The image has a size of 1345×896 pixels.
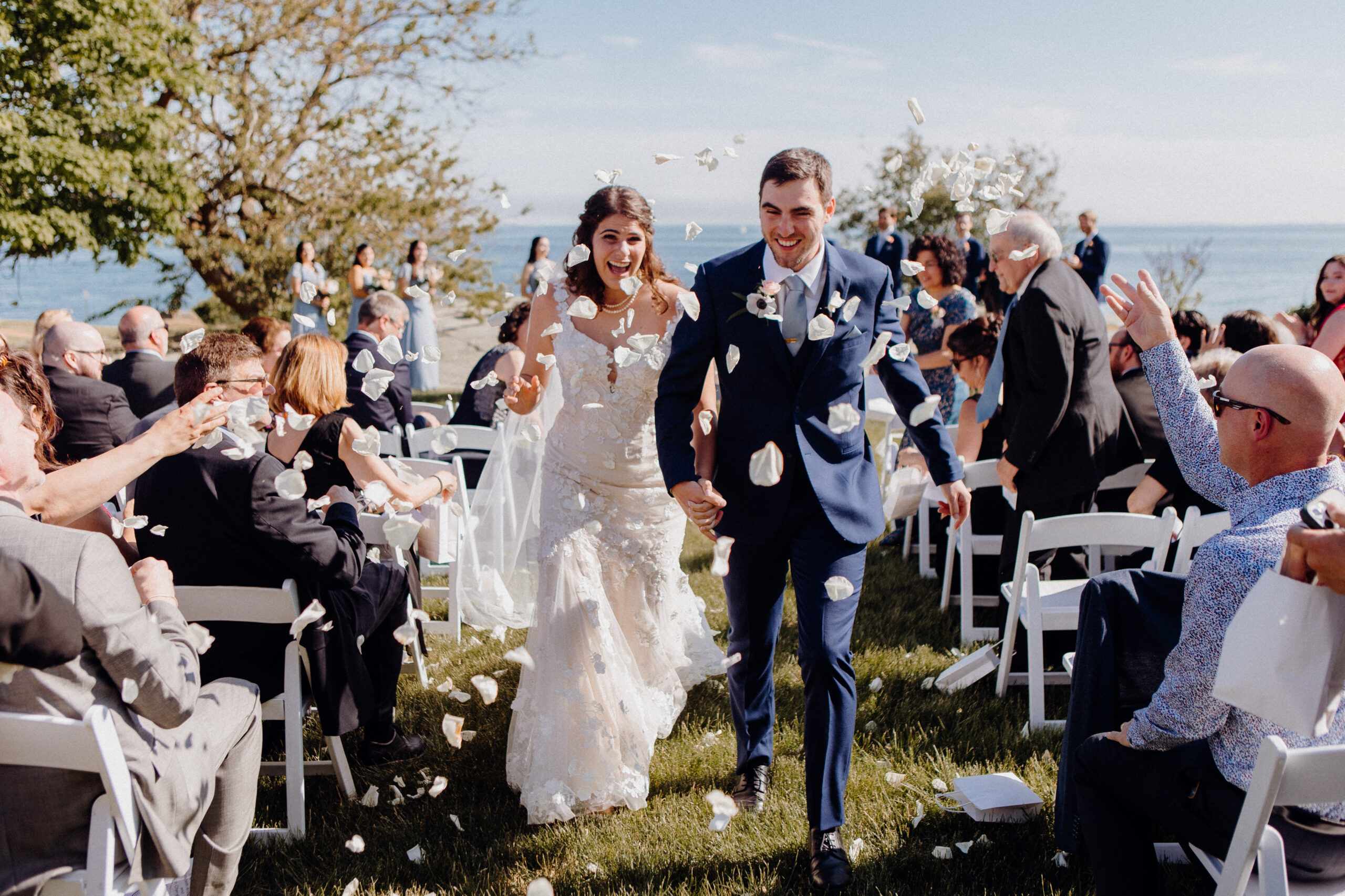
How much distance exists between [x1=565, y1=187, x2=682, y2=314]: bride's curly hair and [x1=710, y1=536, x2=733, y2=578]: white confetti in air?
105cm

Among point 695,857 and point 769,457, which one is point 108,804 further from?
point 769,457

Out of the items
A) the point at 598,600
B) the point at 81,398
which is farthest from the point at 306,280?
the point at 598,600

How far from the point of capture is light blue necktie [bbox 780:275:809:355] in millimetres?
3137

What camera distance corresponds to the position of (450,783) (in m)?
3.79

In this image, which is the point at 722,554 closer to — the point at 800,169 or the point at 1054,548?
the point at 800,169

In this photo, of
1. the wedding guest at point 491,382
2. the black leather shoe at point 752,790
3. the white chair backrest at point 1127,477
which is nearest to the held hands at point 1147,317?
the black leather shoe at point 752,790

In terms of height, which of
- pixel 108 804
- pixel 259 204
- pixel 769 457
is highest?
pixel 259 204

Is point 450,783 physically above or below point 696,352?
below

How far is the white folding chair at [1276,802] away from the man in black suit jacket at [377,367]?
474 cm

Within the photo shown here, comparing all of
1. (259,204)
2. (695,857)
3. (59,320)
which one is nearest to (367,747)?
(695,857)

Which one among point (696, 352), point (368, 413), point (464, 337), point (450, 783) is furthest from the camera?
point (464, 337)

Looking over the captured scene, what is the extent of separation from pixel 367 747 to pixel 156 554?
1227 millimetres

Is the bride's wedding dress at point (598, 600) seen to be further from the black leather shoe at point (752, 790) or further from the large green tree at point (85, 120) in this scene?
the large green tree at point (85, 120)

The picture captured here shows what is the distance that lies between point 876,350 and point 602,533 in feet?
4.37
